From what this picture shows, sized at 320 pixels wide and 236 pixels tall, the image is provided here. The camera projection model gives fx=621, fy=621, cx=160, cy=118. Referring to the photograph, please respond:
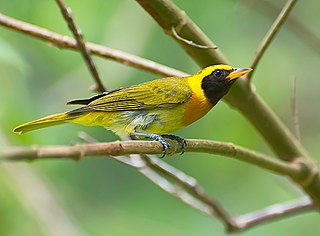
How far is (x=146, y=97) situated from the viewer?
11.1 ft

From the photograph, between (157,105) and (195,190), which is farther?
(157,105)

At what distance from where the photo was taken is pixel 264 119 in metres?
3.13

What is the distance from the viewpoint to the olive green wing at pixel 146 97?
3.25 metres

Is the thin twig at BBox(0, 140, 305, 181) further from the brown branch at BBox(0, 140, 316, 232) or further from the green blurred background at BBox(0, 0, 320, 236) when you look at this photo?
the green blurred background at BBox(0, 0, 320, 236)

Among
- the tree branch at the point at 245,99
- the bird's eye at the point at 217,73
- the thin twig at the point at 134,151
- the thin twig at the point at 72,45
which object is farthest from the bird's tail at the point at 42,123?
the bird's eye at the point at 217,73

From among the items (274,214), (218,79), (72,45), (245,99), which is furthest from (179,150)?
(274,214)

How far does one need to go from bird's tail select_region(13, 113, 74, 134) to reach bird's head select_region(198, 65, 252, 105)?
0.75 m

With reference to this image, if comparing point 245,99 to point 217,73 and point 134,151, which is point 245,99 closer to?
point 217,73

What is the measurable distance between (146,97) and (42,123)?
77cm

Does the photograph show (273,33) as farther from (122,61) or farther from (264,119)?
(122,61)

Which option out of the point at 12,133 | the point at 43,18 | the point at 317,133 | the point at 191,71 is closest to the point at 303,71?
the point at 317,133

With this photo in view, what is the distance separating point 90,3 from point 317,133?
93.8 inches

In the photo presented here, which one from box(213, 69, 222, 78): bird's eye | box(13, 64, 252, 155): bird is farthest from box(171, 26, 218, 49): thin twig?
box(213, 69, 222, 78): bird's eye

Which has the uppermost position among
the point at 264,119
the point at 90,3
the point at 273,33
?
the point at 90,3
